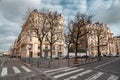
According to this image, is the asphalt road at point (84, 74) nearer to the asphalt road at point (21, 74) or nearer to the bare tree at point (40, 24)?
the asphalt road at point (21, 74)

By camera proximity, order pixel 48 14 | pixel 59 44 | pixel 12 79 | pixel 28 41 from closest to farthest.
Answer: pixel 12 79 < pixel 48 14 < pixel 28 41 < pixel 59 44

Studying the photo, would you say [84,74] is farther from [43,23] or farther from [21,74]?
[43,23]

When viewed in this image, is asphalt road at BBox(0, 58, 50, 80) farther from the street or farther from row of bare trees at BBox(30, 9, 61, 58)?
row of bare trees at BBox(30, 9, 61, 58)

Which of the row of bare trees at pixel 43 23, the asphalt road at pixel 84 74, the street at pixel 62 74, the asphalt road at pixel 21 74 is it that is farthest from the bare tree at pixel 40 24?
the asphalt road at pixel 84 74

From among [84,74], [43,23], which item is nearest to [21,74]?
[84,74]

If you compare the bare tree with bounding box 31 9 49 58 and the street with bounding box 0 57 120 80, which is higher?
the bare tree with bounding box 31 9 49 58

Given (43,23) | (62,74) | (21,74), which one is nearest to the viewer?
(62,74)

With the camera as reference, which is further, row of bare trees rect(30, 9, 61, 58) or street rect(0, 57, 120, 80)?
row of bare trees rect(30, 9, 61, 58)

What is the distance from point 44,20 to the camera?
41250 mm

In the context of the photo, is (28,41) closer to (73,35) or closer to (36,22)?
(36,22)

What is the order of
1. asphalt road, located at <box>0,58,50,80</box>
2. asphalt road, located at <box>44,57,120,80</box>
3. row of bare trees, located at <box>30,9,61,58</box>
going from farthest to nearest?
row of bare trees, located at <box>30,9,61,58</box>, asphalt road, located at <box>0,58,50,80</box>, asphalt road, located at <box>44,57,120,80</box>

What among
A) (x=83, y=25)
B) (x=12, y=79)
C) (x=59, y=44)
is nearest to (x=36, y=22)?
(x=83, y=25)

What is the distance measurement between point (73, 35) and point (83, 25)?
3236 millimetres

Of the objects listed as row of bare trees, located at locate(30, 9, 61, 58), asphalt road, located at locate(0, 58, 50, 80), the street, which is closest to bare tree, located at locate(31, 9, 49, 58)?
row of bare trees, located at locate(30, 9, 61, 58)
